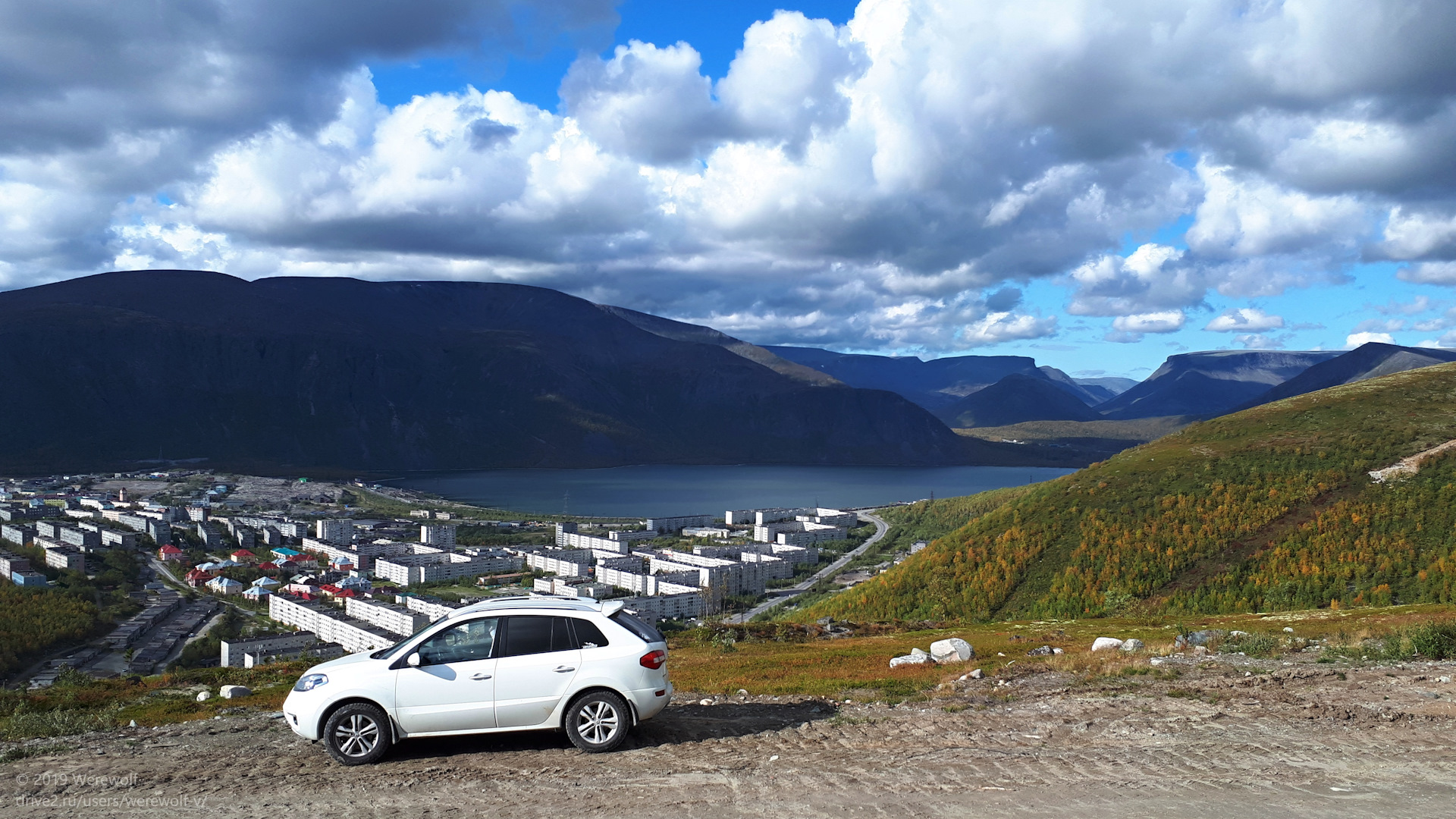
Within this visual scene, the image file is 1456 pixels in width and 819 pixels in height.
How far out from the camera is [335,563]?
82438mm

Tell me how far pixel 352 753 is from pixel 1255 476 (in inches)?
1810

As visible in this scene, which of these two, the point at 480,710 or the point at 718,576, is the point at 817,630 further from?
the point at 718,576

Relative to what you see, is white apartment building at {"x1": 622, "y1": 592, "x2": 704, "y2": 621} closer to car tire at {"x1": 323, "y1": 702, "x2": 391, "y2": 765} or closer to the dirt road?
the dirt road

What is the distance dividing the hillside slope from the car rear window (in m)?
29.0

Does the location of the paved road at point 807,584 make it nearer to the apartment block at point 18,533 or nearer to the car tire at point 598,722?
the car tire at point 598,722

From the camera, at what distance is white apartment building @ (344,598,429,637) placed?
4806 centimetres

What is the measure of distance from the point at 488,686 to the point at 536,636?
71 centimetres

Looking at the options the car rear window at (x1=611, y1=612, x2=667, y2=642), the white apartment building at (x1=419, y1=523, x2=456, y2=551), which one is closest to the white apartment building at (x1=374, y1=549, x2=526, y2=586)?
the white apartment building at (x1=419, y1=523, x2=456, y2=551)

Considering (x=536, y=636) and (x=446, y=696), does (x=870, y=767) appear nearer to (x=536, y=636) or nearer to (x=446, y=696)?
(x=536, y=636)

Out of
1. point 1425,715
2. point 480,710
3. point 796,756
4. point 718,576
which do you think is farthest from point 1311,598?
point 718,576

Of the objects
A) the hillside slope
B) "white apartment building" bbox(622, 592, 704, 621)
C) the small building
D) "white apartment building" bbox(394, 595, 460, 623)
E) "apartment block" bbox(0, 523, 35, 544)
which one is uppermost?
the hillside slope

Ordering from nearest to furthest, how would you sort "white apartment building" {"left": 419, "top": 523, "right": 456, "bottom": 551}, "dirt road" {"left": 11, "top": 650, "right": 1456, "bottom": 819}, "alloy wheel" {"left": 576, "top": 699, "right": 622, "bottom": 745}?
"dirt road" {"left": 11, "top": 650, "right": 1456, "bottom": 819} < "alloy wheel" {"left": 576, "top": 699, "right": 622, "bottom": 745} < "white apartment building" {"left": 419, "top": 523, "right": 456, "bottom": 551}

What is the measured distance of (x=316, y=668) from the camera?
9.80m

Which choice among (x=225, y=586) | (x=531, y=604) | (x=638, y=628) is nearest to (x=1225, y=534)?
(x=638, y=628)
